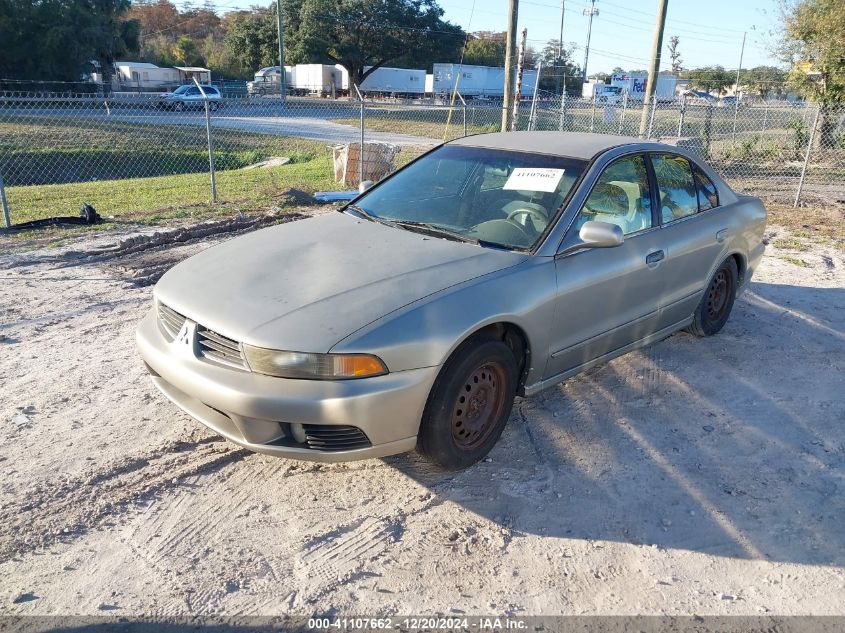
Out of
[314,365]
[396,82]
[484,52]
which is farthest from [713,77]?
[314,365]

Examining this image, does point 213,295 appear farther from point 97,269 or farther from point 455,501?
point 97,269

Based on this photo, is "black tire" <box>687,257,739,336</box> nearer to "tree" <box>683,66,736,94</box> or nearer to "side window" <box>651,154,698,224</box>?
"side window" <box>651,154,698,224</box>

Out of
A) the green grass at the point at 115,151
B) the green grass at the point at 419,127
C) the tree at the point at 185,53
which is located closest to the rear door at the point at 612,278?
the green grass at the point at 115,151

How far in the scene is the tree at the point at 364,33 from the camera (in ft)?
190

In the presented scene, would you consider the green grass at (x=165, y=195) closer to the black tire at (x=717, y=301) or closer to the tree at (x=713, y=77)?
the black tire at (x=717, y=301)

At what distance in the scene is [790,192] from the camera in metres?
13.7

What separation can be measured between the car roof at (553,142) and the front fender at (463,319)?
98 centimetres

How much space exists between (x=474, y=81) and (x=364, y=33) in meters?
11.2

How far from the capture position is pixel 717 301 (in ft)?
17.6

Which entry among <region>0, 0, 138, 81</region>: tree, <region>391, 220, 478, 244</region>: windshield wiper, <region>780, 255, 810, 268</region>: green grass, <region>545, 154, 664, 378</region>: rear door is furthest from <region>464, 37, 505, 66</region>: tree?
<region>391, 220, 478, 244</region>: windshield wiper

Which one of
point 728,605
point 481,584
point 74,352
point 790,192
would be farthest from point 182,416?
point 790,192

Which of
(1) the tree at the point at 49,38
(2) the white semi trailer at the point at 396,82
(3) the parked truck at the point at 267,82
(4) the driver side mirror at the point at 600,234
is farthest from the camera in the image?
(2) the white semi trailer at the point at 396,82

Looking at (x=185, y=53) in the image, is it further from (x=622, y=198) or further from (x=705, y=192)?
(x=622, y=198)

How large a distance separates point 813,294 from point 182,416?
6.09 meters
